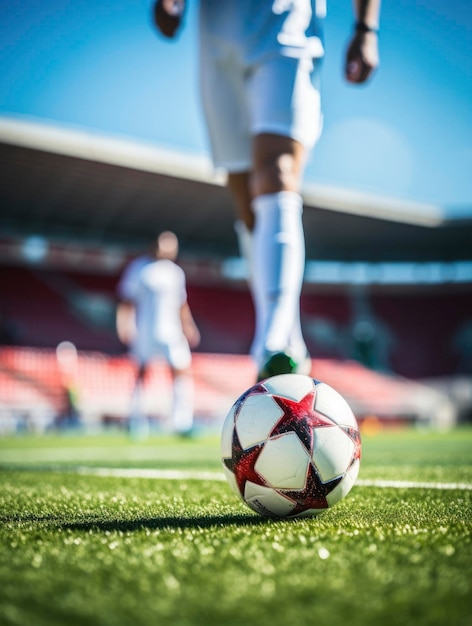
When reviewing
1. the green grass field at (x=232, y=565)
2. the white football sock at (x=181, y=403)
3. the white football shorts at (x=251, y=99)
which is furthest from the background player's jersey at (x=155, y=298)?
the green grass field at (x=232, y=565)

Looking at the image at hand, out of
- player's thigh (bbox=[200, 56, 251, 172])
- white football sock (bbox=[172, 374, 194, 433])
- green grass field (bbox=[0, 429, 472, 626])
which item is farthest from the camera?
white football sock (bbox=[172, 374, 194, 433])

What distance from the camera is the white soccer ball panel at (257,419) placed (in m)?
1.45

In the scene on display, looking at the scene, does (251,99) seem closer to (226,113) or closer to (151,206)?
(226,113)

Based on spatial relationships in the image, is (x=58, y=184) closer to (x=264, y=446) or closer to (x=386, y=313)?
(x=386, y=313)

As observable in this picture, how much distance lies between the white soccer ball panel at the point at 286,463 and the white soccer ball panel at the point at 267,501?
3 cm

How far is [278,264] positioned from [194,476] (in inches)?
41.8

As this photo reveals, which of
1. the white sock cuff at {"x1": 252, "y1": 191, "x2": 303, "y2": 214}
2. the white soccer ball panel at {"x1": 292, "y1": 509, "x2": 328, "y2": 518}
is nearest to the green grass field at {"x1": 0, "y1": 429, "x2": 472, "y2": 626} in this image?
the white soccer ball panel at {"x1": 292, "y1": 509, "x2": 328, "y2": 518}

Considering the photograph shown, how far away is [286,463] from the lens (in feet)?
4.63

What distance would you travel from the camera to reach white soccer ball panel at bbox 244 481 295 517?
4.69ft

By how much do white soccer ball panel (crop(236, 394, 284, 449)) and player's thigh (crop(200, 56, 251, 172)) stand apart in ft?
4.40

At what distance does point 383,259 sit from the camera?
82.5 feet

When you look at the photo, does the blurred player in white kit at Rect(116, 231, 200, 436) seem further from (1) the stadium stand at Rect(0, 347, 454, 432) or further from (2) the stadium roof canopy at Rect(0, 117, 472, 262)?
(2) the stadium roof canopy at Rect(0, 117, 472, 262)

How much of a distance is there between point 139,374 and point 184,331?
845 mm

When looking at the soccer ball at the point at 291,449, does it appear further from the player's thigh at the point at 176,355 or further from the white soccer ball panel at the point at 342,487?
the player's thigh at the point at 176,355
